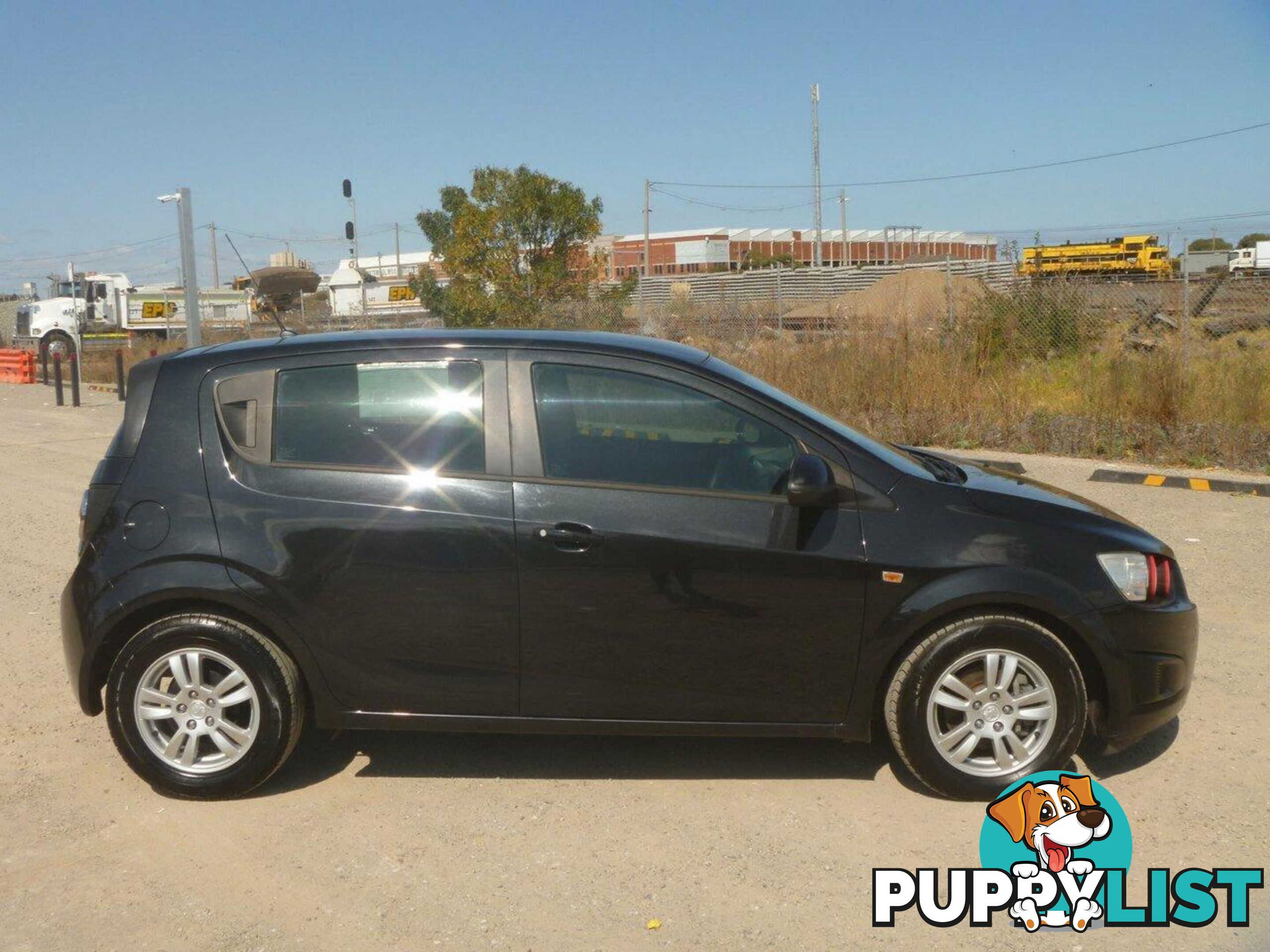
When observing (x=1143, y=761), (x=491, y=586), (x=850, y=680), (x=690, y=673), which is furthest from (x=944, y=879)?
(x=491, y=586)

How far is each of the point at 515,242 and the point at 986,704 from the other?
23095mm

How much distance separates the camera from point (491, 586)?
4.40m

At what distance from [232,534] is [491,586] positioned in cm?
98

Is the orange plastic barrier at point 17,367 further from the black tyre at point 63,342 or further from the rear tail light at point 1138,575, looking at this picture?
the rear tail light at point 1138,575

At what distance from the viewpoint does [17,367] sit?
31391mm

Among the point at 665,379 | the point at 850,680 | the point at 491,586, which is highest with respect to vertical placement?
the point at 665,379

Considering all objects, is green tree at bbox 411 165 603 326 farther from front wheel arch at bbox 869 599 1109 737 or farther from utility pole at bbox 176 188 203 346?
front wheel arch at bbox 869 599 1109 737

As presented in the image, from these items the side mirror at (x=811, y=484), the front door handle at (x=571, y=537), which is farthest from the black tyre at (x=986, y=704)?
the front door handle at (x=571, y=537)

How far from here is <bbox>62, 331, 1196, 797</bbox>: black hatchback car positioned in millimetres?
4363

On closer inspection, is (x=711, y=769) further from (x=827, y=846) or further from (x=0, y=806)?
(x=0, y=806)

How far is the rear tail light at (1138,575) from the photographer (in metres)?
4.45

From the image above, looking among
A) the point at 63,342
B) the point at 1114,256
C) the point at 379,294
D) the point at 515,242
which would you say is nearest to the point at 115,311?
the point at 63,342

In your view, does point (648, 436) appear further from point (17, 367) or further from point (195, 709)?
point (17, 367)

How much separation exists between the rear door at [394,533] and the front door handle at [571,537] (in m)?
0.15
